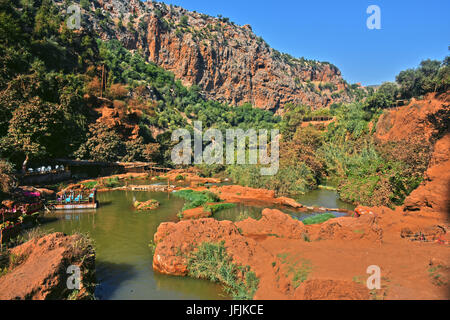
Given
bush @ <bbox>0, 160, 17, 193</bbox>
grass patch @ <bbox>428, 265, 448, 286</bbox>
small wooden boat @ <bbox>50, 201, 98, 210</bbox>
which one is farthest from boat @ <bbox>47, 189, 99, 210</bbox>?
grass patch @ <bbox>428, 265, 448, 286</bbox>

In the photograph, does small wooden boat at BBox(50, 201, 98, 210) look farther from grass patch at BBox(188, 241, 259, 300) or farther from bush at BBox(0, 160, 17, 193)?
grass patch at BBox(188, 241, 259, 300)

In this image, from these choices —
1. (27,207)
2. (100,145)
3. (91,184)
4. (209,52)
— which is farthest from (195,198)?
(209,52)

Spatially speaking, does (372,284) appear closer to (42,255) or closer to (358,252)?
(358,252)

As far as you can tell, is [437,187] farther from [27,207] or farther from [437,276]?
[27,207]

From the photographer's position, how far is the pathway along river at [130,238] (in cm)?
762

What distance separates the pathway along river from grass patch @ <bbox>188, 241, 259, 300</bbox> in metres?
0.25

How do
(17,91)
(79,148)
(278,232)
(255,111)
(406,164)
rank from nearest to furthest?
(278,232), (406,164), (17,91), (79,148), (255,111)

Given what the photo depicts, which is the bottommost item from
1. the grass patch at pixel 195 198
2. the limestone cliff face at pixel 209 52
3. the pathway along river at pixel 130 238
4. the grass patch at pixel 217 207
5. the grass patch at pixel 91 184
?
the pathway along river at pixel 130 238

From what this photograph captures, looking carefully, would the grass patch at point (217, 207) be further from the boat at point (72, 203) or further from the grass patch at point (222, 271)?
the grass patch at point (222, 271)

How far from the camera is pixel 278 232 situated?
10664 millimetres

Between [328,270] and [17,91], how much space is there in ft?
93.6

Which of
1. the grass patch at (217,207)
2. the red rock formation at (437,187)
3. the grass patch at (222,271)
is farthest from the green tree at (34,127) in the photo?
the red rock formation at (437,187)

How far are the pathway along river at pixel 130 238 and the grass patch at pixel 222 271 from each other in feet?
0.82
